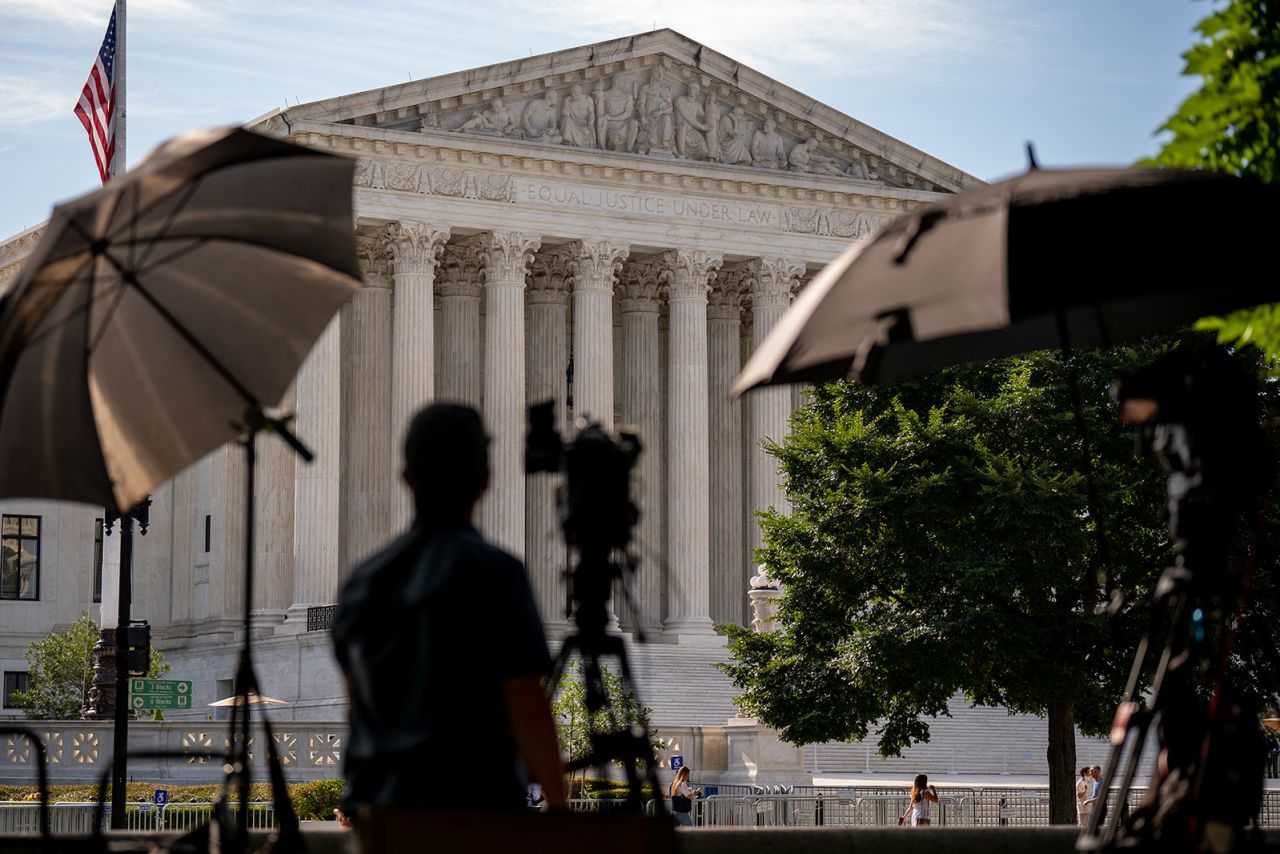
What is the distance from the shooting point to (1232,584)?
8516 mm

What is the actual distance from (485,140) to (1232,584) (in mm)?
53754

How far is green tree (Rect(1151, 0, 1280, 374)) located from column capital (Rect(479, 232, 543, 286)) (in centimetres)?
5008

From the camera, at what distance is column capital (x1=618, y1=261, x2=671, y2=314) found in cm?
6625

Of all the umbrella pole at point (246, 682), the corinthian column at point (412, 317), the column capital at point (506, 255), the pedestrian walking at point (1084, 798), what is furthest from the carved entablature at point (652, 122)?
the umbrella pole at point (246, 682)

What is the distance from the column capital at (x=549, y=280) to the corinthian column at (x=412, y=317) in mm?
5276

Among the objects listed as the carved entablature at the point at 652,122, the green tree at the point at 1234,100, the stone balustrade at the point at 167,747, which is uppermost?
the carved entablature at the point at 652,122

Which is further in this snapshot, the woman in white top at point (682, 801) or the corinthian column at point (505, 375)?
the corinthian column at point (505, 375)

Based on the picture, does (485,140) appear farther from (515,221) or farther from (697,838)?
(697,838)

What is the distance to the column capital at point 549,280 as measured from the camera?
64875 mm

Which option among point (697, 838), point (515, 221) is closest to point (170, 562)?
point (515, 221)

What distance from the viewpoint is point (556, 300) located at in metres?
66.3

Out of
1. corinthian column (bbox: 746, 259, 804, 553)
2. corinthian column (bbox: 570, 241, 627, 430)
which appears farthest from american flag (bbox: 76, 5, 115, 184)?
corinthian column (bbox: 746, 259, 804, 553)

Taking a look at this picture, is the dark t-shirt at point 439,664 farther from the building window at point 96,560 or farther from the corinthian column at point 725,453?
the building window at point 96,560

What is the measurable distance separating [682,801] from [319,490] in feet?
93.4
